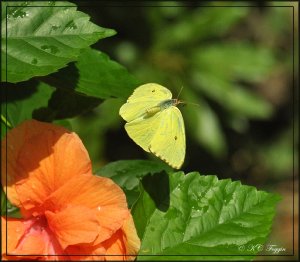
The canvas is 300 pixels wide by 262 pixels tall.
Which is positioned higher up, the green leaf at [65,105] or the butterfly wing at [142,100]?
the butterfly wing at [142,100]

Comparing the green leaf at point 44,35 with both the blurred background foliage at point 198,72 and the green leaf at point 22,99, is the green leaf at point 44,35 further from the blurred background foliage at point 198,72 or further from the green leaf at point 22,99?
the blurred background foliage at point 198,72

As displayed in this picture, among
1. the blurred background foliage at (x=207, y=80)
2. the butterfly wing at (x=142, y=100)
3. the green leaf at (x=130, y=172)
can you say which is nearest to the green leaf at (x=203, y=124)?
the blurred background foliage at (x=207, y=80)

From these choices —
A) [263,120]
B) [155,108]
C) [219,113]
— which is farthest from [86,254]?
[263,120]

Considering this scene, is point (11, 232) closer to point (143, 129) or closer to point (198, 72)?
point (143, 129)

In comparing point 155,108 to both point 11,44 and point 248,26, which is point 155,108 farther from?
point 248,26

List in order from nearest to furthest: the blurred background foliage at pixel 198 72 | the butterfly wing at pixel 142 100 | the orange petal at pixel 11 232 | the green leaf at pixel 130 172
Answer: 1. the orange petal at pixel 11 232
2. the butterfly wing at pixel 142 100
3. the green leaf at pixel 130 172
4. the blurred background foliage at pixel 198 72

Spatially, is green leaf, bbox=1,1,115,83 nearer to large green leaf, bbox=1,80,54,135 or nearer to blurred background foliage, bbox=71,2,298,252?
large green leaf, bbox=1,80,54,135

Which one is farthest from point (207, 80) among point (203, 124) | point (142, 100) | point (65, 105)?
point (142, 100)
